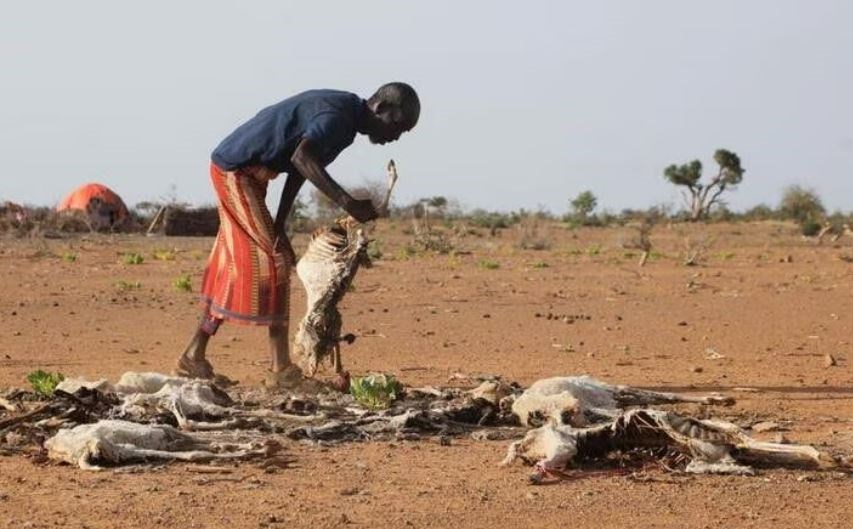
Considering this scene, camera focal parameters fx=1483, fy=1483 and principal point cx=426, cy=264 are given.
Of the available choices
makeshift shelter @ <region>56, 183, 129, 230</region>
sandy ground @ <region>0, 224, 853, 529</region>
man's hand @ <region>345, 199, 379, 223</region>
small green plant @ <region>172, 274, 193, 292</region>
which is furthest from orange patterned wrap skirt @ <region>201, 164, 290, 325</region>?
makeshift shelter @ <region>56, 183, 129, 230</region>

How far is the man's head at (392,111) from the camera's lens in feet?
23.5

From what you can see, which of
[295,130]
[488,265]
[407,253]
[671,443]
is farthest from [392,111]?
[407,253]

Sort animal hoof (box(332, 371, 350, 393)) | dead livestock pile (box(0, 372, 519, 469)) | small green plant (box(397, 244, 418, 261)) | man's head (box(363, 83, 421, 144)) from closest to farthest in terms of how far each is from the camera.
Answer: dead livestock pile (box(0, 372, 519, 469)) < man's head (box(363, 83, 421, 144)) < animal hoof (box(332, 371, 350, 393)) < small green plant (box(397, 244, 418, 261))

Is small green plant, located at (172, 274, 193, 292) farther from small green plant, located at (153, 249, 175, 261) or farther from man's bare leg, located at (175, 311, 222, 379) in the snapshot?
man's bare leg, located at (175, 311, 222, 379)

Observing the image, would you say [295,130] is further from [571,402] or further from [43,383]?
[571,402]

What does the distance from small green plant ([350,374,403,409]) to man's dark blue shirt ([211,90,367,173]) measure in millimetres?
1083

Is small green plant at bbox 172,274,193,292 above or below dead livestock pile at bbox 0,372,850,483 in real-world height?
above

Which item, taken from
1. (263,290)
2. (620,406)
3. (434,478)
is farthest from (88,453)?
(620,406)

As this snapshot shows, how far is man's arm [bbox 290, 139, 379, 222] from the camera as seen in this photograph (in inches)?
274

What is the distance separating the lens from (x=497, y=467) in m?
5.71

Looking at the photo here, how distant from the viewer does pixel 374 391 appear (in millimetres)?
6793

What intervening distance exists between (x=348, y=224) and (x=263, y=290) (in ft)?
1.80

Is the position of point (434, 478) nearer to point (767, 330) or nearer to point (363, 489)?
point (363, 489)

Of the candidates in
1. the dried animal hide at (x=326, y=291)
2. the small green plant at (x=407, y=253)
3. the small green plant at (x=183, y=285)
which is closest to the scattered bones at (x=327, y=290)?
the dried animal hide at (x=326, y=291)
